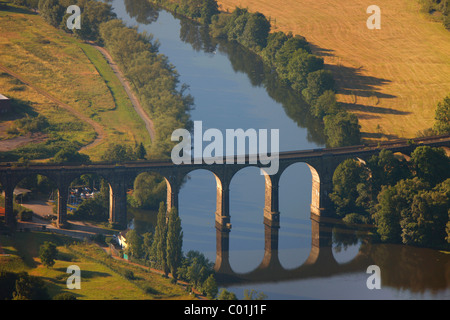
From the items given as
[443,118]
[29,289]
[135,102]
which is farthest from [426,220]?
[135,102]

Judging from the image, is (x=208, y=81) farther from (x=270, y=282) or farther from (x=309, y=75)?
(x=270, y=282)

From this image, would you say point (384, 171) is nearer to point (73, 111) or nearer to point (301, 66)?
point (301, 66)

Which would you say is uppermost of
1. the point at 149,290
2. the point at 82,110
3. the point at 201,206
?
the point at 82,110

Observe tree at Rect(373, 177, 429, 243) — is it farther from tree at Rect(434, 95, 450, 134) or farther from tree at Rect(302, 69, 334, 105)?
tree at Rect(302, 69, 334, 105)

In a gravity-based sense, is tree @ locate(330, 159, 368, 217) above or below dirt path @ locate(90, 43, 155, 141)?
below

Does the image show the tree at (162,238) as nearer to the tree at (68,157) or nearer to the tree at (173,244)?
the tree at (173,244)

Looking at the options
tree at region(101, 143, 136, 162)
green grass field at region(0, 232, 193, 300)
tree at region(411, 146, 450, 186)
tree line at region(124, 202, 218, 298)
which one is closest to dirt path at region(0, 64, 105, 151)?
tree at region(101, 143, 136, 162)

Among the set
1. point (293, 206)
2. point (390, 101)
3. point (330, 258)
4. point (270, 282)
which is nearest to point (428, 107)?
point (390, 101)
